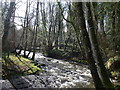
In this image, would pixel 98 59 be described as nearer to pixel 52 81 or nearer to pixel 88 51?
pixel 88 51

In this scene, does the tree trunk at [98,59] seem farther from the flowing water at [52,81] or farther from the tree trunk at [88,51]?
the flowing water at [52,81]

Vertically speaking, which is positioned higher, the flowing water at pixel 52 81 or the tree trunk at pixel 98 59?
the tree trunk at pixel 98 59

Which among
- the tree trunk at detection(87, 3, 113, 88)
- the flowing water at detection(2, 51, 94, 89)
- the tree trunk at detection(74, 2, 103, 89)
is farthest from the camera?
the flowing water at detection(2, 51, 94, 89)

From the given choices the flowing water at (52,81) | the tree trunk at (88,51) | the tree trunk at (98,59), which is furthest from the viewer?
the flowing water at (52,81)

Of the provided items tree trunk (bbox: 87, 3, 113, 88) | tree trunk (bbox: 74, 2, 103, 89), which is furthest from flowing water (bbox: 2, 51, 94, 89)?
tree trunk (bbox: 87, 3, 113, 88)

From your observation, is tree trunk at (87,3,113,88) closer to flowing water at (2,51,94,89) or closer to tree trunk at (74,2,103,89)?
tree trunk at (74,2,103,89)

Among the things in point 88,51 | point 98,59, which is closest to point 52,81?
point 88,51

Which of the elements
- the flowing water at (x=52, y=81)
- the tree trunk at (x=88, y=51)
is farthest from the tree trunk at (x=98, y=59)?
the flowing water at (x=52, y=81)

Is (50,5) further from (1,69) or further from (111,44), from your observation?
(1,69)

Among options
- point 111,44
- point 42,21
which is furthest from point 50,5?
point 111,44

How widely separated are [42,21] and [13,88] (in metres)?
20.4

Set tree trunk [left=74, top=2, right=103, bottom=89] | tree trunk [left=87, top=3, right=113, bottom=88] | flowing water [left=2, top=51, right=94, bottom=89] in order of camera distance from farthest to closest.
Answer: flowing water [left=2, top=51, right=94, bottom=89], tree trunk [left=74, top=2, right=103, bottom=89], tree trunk [left=87, top=3, right=113, bottom=88]

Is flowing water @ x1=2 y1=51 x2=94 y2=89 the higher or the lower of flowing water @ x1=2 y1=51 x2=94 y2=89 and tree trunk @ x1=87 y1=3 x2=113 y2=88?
the lower

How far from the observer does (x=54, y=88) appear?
7.32 metres
